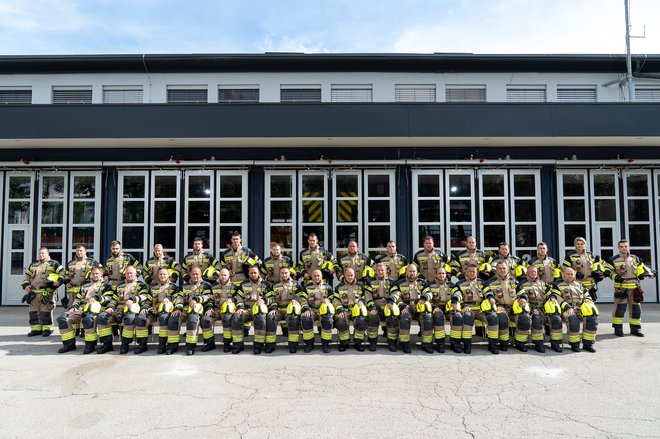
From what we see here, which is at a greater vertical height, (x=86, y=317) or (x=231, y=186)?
(x=231, y=186)

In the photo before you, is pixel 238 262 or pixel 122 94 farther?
pixel 122 94

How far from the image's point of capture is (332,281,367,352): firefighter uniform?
7352mm

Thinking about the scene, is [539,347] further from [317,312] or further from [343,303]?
[317,312]

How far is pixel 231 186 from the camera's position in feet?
39.2

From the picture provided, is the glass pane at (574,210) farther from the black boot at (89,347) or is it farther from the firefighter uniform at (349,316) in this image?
the black boot at (89,347)

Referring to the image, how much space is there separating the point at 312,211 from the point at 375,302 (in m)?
4.50

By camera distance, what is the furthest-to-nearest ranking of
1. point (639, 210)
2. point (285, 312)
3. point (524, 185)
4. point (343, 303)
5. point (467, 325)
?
1. point (639, 210)
2. point (524, 185)
3. point (285, 312)
4. point (343, 303)
5. point (467, 325)

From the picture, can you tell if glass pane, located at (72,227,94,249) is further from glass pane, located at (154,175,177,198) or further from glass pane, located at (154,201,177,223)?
glass pane, located at (154,175,177,198)

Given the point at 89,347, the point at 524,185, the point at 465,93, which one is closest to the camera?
the point at 89,347

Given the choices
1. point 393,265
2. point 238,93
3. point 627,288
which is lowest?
point 627,288

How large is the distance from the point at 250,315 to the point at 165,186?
5982mm

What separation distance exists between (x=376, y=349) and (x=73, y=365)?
490 cm

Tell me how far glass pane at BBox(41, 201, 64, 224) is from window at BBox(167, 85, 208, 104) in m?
5.03

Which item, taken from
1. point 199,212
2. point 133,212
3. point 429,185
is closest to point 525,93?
point 429,185
